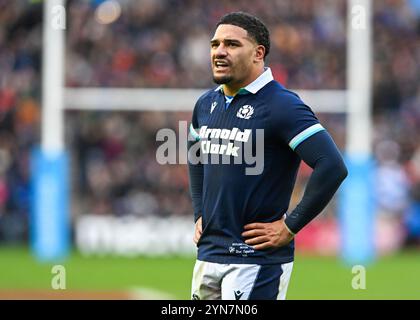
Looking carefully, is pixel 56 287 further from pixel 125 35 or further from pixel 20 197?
pixel 125 35

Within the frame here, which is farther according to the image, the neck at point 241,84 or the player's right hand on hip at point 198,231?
the player's right hand on hip at point 198,231

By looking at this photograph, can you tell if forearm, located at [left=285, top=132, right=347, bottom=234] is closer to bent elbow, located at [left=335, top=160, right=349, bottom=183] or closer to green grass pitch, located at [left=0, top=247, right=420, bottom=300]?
bent elbow, located at [left=335, top=160, right=349, bottom=183]

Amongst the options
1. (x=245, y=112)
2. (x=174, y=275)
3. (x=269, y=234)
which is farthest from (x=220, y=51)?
(x=174, y=275)

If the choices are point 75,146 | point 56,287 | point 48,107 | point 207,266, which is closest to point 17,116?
point 75,146

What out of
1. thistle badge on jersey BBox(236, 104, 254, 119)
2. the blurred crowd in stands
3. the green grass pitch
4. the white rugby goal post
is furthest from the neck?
the blurred crowd in stands

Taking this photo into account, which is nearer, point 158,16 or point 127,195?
point 127,195

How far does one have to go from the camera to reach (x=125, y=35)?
18312mm

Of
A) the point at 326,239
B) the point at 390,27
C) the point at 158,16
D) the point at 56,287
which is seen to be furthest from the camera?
the point at 390,27

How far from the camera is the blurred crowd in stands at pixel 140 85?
1712cm

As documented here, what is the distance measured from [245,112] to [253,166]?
334 millimetres

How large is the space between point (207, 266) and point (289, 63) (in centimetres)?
1257

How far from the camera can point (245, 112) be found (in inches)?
225
